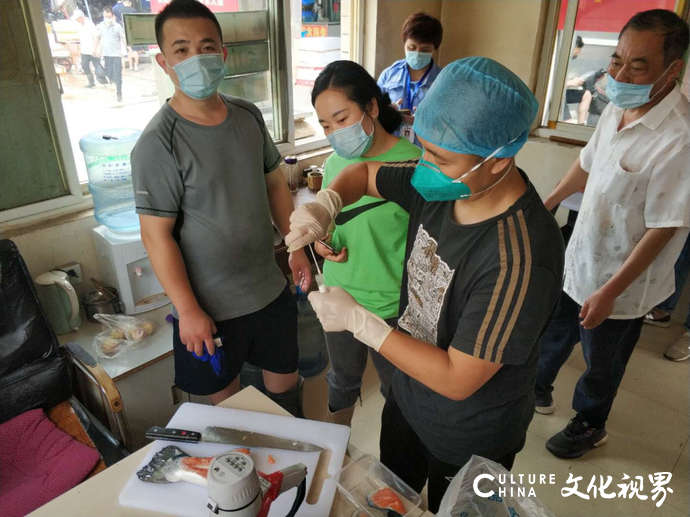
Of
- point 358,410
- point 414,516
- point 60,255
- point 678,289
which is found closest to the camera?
point 414,516

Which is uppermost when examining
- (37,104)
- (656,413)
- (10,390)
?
(37,104)

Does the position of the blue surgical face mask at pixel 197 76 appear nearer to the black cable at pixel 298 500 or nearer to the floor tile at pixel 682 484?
the black cable at pixel 298 500

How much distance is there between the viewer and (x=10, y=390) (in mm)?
1486

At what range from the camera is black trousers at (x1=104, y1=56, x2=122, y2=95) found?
2094 millimetres

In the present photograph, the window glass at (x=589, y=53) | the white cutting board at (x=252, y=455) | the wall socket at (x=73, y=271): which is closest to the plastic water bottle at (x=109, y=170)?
the wall socket at (x=73, y=271)

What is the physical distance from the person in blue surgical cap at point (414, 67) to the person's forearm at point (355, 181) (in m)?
1.47

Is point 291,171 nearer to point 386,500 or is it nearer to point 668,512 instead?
point 386,500

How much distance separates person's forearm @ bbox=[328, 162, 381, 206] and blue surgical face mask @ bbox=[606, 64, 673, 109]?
0.88 meters

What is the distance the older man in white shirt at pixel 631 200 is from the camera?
149 cm

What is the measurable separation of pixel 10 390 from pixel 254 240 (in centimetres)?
86

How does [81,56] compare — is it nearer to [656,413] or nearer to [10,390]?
[10,390]

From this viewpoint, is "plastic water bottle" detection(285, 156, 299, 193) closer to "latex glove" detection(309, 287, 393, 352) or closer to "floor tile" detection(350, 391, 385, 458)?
"floor tile" detection(350, 391, 385, 458)

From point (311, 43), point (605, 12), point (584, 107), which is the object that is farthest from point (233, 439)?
point (605, 12)

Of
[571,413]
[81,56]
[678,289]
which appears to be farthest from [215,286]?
[678,289]
